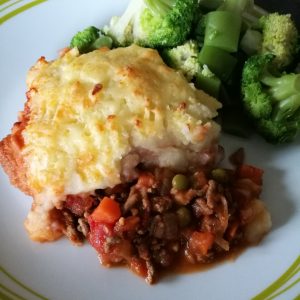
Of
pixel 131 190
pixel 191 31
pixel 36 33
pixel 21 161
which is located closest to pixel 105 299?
pixel 131 190

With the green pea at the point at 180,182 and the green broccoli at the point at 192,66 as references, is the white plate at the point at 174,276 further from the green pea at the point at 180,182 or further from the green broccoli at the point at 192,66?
the green pea at the point at 180,182

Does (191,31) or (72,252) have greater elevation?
(191,31)

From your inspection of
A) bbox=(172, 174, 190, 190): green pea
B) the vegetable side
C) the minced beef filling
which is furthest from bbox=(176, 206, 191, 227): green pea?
the vegetable side

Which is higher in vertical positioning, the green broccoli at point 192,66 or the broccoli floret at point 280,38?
the green broccoli at point 192,66

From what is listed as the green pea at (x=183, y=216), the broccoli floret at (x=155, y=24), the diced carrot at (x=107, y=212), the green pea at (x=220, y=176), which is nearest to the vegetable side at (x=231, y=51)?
the broccoli floret at (x=155, y=24)

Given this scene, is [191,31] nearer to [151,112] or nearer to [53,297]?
[151,112]

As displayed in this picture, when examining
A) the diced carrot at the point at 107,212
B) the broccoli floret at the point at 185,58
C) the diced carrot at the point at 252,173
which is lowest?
the diced carrot at the point at 252,173

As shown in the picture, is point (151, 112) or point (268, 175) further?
point (268, 175)

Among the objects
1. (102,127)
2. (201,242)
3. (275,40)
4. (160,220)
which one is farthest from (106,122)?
(275,40)
